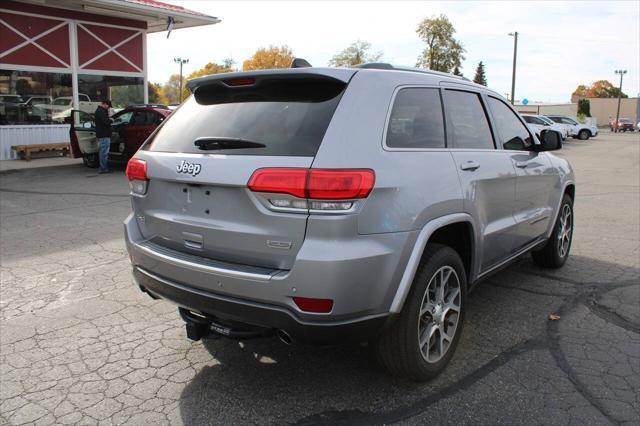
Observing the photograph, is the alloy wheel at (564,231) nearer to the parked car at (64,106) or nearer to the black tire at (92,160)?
the black tire at (92,160)

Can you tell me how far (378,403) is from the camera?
3.04m

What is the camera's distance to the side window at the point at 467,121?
11.9ft

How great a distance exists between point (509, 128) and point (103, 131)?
10783mm

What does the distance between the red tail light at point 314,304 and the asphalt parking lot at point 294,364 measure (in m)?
0.68

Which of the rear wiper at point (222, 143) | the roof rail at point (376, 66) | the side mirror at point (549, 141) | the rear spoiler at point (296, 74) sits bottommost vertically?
the rear wiper at point (222, 143)

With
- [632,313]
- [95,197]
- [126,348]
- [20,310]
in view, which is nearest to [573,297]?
[632,313]

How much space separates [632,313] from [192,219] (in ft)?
12.1

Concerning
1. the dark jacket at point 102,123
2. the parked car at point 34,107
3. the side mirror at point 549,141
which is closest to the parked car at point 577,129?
the parked car at point 34,107

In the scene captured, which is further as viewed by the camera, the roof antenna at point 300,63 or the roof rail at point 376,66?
the roof antenna at point 300,63

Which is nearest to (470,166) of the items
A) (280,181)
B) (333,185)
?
(333,185)

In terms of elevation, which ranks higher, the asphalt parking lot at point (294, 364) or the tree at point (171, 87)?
the tree at point (171, 87)

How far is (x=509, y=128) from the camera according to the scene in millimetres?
4488

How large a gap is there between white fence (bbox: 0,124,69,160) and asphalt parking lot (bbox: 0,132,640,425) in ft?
37.9

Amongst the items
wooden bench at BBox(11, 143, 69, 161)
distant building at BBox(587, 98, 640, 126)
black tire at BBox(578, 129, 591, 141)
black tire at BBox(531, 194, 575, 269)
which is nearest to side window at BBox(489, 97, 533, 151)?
black tire at BBox(531, 194, 575, 269)
